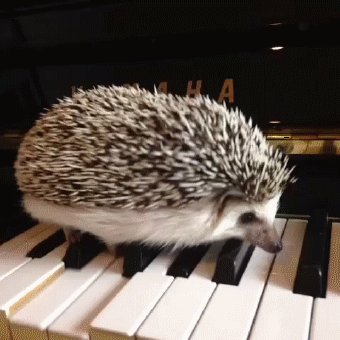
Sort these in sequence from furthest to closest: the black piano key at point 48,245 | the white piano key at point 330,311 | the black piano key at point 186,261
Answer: the black piano key at point 48,245 < the black piano key at point 186,261 < the white piano key at point 330,311

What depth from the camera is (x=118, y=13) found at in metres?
1.10

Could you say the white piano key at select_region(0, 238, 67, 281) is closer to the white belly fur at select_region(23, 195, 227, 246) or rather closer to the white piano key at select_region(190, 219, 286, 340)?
the white belly fur at select_region(23, 195, 227, 246)

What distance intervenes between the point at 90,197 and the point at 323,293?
1.48 feet

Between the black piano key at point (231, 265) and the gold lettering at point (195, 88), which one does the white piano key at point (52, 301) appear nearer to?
the black piano key at point (231, 265)

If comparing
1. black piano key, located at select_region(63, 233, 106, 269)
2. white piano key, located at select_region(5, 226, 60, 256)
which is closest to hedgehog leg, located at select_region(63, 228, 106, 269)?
black piano key, located at select_region(63, 233, 106, 269)

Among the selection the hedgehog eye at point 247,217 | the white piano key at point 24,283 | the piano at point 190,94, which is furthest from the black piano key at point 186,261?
the white piano key at point 24,283

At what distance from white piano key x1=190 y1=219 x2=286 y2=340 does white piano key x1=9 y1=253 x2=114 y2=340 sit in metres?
0.25

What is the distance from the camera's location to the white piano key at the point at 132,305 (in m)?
0.75

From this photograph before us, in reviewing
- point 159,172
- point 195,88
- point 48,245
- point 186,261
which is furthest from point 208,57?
point 48,245

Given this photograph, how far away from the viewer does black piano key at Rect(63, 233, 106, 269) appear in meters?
0.99

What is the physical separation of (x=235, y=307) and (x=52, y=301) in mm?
329

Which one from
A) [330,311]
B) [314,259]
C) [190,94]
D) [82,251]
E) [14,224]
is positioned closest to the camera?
[330,311]

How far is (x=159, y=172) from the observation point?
87cm

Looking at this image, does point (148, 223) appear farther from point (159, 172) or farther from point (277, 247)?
point (277, 247)
